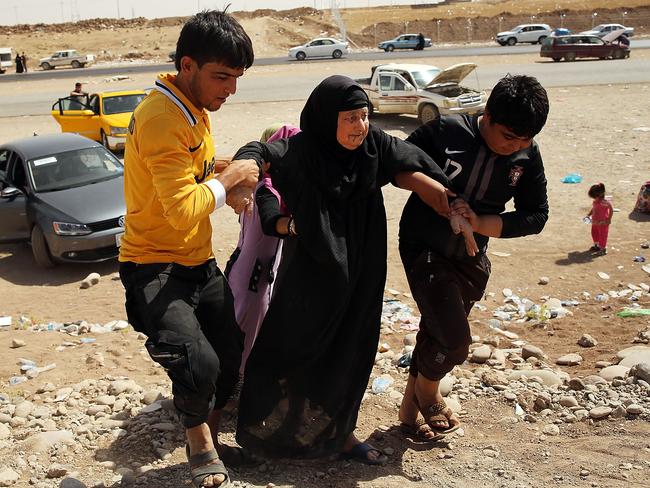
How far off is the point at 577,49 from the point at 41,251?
28159mm

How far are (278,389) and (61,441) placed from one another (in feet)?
4.29

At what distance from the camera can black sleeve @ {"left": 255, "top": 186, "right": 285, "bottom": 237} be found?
3.67 m

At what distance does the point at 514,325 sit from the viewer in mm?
6719

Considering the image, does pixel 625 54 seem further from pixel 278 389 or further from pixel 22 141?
pixel 278 389

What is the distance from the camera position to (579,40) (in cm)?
3288

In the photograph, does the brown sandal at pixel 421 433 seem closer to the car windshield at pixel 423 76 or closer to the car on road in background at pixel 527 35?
the car windshield at pixel 423 76

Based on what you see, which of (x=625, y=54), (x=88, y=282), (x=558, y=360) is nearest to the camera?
(x=558, y=360)

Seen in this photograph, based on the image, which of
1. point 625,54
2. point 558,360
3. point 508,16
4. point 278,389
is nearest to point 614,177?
point 558,360

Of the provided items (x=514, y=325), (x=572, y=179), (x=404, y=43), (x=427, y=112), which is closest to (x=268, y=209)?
(x=514, y=325)

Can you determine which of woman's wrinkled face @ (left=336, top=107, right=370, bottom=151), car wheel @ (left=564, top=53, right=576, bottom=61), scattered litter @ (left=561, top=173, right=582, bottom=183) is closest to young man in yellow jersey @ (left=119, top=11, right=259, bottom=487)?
woman's wrinkled face @ (left=336, top=107, right=370, bottom=151)

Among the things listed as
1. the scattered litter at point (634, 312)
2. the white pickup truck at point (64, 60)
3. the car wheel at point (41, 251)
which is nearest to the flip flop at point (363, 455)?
the scattered litter at point (634, 312)

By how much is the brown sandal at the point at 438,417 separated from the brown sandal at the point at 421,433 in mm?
29

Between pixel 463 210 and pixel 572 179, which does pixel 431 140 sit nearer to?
pixel 463 210

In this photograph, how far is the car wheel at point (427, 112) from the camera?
57.2 ft
